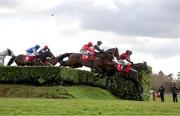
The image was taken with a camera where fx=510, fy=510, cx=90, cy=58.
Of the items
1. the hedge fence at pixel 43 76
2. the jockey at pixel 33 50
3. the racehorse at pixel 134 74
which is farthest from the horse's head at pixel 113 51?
the jockey at pixel 33 50

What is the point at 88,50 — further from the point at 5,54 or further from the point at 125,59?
the point at 5,54

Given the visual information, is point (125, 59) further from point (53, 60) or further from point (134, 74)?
point (53, 60)

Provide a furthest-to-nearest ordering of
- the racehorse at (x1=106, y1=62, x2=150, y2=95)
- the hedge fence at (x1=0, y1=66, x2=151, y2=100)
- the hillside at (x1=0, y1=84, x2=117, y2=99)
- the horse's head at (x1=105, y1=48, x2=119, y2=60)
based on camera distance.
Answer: the racehorse at (x1=106, y1=62, x2=150, y2=95) → the horse's head at (x1=105, y1=48, x2=119, y2=60) → the hedge fence at (x1=0, y1=66, x2=151, y2=100) → the hillside at (x1=0, y1=84, x2=117, y2=99)

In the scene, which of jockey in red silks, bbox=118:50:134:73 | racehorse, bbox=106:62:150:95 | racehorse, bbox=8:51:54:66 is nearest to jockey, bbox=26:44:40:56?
racehorse, bbox=8:51:54:66

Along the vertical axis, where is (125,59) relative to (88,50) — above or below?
below

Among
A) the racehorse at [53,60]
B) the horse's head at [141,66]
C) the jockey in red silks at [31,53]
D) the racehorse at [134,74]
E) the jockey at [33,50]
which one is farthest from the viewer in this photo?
the racehorse at [53,60]

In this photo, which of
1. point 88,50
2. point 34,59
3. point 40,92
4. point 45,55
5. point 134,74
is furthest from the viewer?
point 34,59

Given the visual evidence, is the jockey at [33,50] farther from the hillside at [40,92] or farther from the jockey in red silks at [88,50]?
the hillside at [40,92]

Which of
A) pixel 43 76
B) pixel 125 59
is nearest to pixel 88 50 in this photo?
pixel 125 59

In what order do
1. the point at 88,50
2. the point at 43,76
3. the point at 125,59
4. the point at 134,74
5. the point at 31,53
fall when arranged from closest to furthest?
the point at 43,76 < the point at 88,50 < the point at 125,59 < the point at 134,74 < the point at 31,53

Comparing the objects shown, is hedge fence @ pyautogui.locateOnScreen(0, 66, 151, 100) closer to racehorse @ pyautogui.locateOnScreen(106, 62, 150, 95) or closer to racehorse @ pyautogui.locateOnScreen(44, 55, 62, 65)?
racehorse @ pyautogui.locateOnScreen(106, 62, 150, 95)

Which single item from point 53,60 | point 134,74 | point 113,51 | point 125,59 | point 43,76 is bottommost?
point 43,76

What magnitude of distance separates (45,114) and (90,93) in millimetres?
16801

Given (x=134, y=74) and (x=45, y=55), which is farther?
(x=45, y=55)
